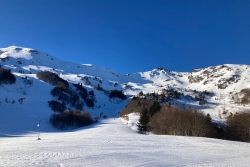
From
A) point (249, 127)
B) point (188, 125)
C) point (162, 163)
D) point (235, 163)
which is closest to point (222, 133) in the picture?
point (249, 127)

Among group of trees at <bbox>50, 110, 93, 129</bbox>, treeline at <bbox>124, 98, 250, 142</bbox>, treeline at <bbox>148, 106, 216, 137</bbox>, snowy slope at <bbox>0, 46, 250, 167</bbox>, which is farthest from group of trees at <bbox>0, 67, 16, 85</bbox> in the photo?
treeline at <bbox>148, 106, 216, 137</bbox>

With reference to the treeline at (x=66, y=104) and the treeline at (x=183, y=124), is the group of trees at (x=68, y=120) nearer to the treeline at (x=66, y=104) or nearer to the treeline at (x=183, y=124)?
the treeline at (x=66, y=104)

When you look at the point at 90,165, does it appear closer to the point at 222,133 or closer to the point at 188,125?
the point at 188,125

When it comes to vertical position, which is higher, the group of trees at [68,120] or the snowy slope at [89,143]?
the snowy slope at [89,143]

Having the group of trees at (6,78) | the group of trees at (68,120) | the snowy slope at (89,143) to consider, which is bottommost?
the group of trees at (68,120)

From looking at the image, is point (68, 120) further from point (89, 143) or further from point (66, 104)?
point (89, 143)

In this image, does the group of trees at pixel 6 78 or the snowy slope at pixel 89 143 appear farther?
the group of trees at pixel 6 78

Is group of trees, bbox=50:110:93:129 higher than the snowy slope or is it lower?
lower

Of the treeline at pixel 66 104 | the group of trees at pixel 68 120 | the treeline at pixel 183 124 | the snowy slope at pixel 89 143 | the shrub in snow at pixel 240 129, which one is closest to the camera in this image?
the snowy slope at pixel 89 143

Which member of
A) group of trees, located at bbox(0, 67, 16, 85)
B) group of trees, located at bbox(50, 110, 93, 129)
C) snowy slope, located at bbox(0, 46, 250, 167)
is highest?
group of trees, located at bbox(0, 67, 16, 85)

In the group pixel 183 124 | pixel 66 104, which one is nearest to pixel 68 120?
pixel 183 124

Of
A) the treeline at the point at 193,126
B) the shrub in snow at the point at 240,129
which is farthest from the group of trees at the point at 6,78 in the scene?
the shrub in snow at the point at 240,129

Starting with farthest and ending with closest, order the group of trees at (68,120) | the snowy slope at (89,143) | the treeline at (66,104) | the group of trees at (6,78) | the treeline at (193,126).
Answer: the group of trees at (6,78) → the treeline at (66,104) → the group of trees at (68,120) → the treeline at (193,126) → the snowy slope at (89,143)

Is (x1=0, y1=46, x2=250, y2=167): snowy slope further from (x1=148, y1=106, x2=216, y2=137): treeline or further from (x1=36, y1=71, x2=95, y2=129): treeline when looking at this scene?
(x1=148, y1=106, x2=216, y2=137): treeline
